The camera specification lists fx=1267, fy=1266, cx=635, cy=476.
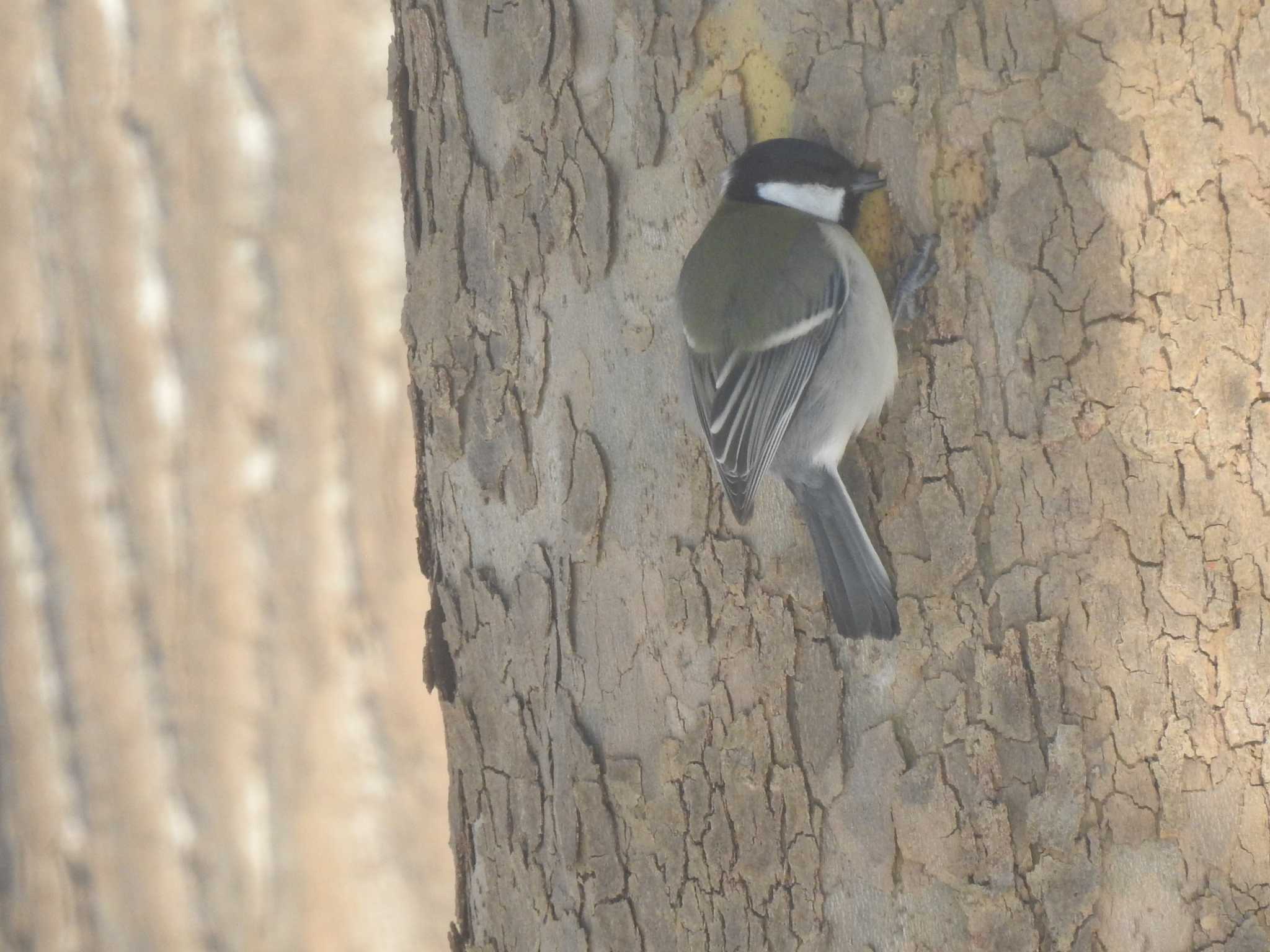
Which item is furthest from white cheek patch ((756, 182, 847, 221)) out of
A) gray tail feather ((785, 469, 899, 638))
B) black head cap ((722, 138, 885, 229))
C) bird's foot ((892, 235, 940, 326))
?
gray tail feather ((785, 469, 899, 638))

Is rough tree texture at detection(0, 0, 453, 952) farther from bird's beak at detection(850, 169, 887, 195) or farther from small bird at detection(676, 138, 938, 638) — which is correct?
bird's beak at detection(850, 169, 887, 195)

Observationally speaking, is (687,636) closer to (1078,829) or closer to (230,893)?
(1078,829)

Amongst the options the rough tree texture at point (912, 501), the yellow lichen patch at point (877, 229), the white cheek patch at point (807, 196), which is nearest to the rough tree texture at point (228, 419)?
the rough tree texture at point (912, 501)

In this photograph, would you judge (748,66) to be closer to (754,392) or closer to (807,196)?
(807,196)

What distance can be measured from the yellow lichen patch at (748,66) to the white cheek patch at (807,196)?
8 centimetres

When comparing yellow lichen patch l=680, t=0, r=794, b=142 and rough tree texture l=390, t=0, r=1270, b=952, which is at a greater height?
yellow lichen patch l=680, t=0, r=794, b=142

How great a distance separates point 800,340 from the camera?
6.98 feet

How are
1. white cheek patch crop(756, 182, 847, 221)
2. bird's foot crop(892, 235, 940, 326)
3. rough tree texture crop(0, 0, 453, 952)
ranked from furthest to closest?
rough tree texture crop(0, 0, 453, 952) < white cheek patch crop(756, 182, 847, 221) < bird's foot crop(892, 235, 940, 326)

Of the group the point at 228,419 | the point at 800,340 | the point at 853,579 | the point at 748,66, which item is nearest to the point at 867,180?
the point at 748,66

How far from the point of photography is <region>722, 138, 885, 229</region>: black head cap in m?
1.85

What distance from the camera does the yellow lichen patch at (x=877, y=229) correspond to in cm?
186

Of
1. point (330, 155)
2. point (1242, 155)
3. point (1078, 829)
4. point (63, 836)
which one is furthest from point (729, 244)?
point (63, 836)

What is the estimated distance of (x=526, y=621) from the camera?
208 cm

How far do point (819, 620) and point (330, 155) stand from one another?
2.07m
